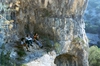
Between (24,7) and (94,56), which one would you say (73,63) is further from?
(94,56)

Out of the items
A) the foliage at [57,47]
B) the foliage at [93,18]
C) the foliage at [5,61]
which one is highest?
the foliage at [5,61]

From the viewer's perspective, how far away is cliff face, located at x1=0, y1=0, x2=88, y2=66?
709 inches

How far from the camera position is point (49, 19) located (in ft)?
60.7

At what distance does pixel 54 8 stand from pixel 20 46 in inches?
176

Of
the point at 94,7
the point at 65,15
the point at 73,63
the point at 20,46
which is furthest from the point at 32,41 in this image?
the point at 94,7

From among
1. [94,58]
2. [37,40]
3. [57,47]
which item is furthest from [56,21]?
[94,58]

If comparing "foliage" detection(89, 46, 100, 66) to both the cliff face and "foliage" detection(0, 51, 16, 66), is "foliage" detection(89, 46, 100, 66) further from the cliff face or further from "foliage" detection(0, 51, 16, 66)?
"foliage" detection(0, 51, 16, 66)

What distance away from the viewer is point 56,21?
18641mm

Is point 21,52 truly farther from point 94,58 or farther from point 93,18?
point 93,18

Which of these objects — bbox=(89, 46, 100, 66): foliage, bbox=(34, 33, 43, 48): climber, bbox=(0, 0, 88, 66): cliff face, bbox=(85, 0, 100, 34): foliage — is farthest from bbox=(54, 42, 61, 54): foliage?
bbox=(85, 0, 100, 34): foliage

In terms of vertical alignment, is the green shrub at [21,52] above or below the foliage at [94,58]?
above

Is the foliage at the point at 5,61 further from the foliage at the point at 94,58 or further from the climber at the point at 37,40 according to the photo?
the foliage at the point at 94,58

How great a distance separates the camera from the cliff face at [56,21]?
1800 centimetres

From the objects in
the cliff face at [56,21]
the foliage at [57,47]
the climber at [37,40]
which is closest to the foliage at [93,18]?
the cliff face at [56,21]
